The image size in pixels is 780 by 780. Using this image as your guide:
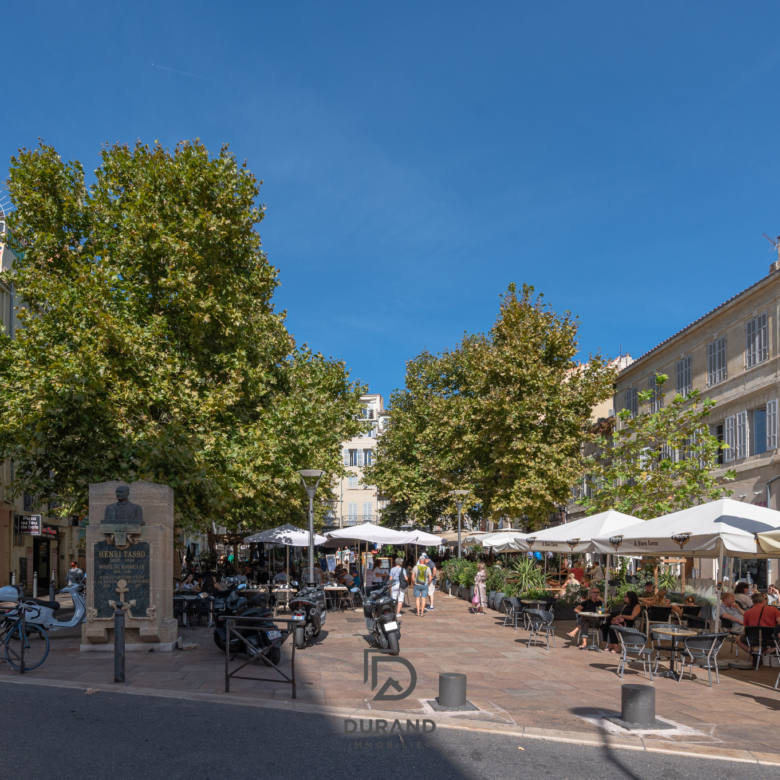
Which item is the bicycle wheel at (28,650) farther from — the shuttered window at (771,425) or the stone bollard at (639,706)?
the shuttered window at (771,425)

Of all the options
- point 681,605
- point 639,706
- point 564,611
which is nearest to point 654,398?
point 564,611

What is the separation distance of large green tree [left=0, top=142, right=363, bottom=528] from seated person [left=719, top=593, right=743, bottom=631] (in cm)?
1083

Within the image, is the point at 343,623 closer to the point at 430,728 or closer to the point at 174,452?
the point at 174,452

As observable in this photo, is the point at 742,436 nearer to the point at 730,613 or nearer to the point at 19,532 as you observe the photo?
the point at 730,613

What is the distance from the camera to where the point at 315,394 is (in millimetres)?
27297

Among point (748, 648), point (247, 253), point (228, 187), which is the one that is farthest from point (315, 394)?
point (748, 648)

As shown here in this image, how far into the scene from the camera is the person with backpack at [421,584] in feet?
69.9

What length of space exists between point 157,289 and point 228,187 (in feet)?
10.8

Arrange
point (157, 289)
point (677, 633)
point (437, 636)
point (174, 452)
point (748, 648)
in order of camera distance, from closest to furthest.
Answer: point (677, 633) → point (748, 648) → point (437, 636) → point (174, 452) → point (157, 289)

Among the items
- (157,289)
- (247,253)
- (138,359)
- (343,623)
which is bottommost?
(343,623)

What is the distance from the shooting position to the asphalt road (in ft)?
20.1

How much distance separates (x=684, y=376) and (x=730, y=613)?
1879 cm

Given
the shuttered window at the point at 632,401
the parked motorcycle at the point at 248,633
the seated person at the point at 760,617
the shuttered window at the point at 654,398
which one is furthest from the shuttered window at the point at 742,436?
the parked motorcycle at the point at 248,633

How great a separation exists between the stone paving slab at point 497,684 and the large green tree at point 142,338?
16.2 ft
